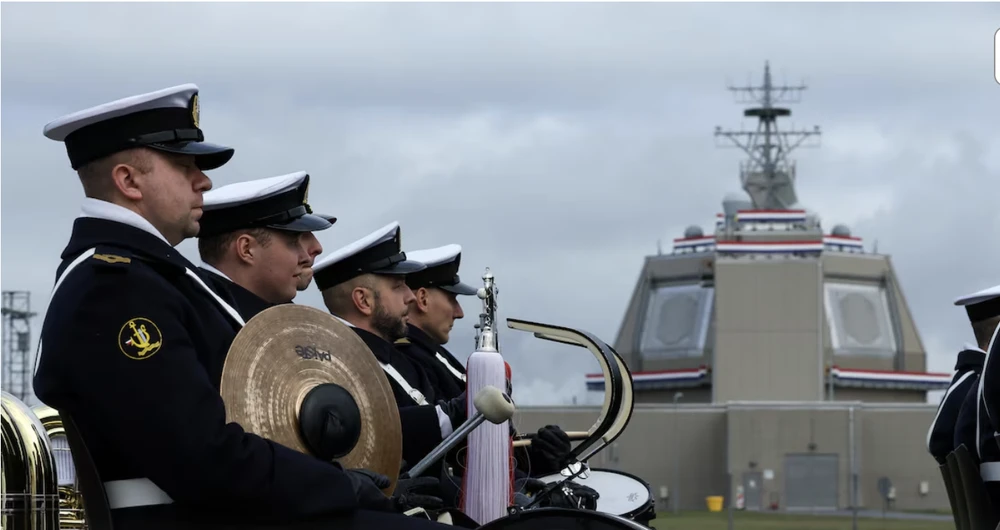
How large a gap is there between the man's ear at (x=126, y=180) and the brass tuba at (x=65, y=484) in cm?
164

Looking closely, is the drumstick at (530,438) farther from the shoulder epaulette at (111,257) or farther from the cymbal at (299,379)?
the shoulder epaulette at (111,257)

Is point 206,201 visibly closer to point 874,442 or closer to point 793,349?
point 874,442

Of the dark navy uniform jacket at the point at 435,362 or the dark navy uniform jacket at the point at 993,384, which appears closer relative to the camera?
the dark navy uniform jacket at the point at 993,384

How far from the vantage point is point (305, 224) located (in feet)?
20.7

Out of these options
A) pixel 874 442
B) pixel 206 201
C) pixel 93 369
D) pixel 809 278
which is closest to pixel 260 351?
pixel 93 369

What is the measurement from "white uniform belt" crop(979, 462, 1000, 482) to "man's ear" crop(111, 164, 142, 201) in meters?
4.45

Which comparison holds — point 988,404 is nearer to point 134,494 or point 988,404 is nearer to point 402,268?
point 402,268

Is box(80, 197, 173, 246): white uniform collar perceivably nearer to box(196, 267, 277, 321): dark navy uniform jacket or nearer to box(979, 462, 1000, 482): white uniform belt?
box(196, 267, 277, 321): dark navy uniform jacket

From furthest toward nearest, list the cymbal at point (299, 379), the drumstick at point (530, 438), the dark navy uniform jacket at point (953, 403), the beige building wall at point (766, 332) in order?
1. the beige building wall at point (766, 332)
2. the dark navy uniform jacket at point (953, 403)
3. the drumstick at point (530, 438)
4. the cymbal at point (299, 379)

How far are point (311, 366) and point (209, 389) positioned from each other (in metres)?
0.57

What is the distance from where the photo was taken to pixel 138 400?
452 cm

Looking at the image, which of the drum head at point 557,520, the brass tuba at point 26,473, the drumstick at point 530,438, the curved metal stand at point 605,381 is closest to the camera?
the drum head at point 557,520

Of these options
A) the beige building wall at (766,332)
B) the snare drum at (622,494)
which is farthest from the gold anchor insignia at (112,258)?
the beige building wall at (766,332)

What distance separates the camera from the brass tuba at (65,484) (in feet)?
21.0
